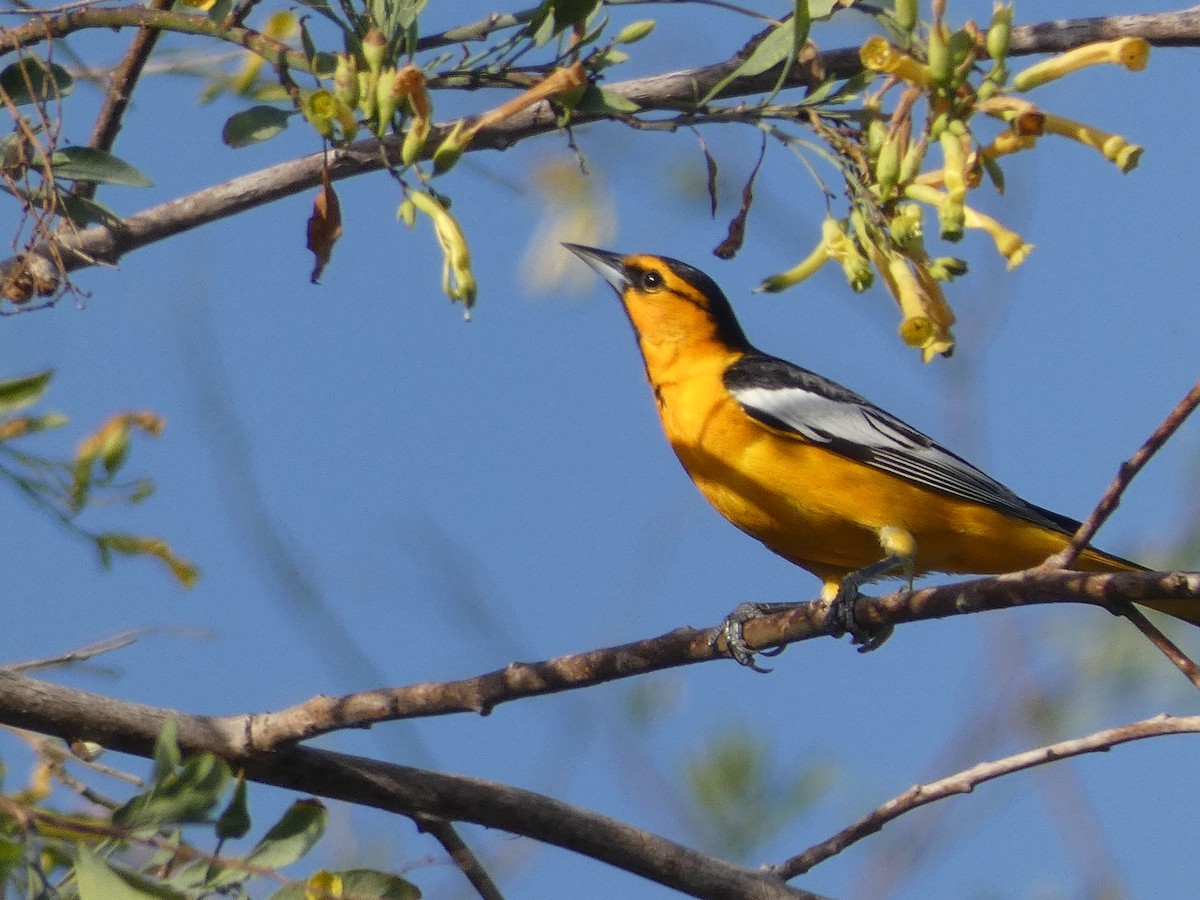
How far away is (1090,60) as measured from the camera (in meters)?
2.15

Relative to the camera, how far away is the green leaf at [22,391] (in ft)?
7.38

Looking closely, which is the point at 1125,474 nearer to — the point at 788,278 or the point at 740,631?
the point at 788,278

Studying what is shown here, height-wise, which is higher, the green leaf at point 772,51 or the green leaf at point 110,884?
the green leaf at point 772,51

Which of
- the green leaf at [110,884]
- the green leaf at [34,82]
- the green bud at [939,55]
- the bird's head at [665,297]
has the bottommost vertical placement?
the green leaf at [110,884]

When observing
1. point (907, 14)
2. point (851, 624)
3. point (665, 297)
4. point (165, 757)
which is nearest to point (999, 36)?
point (907, 14)

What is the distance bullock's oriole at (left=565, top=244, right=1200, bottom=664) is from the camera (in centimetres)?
416

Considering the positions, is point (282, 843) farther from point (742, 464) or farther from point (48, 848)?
point (742, 464)

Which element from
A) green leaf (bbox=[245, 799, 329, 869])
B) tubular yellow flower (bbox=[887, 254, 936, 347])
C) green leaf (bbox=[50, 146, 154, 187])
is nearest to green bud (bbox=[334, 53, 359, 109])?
green leaf (bbox=[50, 146, 154, 187])

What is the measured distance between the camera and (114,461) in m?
2.65

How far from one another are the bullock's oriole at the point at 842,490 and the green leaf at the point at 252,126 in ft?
6.77

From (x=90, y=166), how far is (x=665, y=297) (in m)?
2.91

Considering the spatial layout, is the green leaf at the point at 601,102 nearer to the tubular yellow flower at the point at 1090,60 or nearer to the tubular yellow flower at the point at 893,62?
the tubular yellow flower at the point at 893,62

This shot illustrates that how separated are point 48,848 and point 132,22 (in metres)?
1.29

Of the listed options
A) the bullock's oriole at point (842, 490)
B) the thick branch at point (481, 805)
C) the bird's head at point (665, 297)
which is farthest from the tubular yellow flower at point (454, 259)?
the bird's head at point (665, 297)
